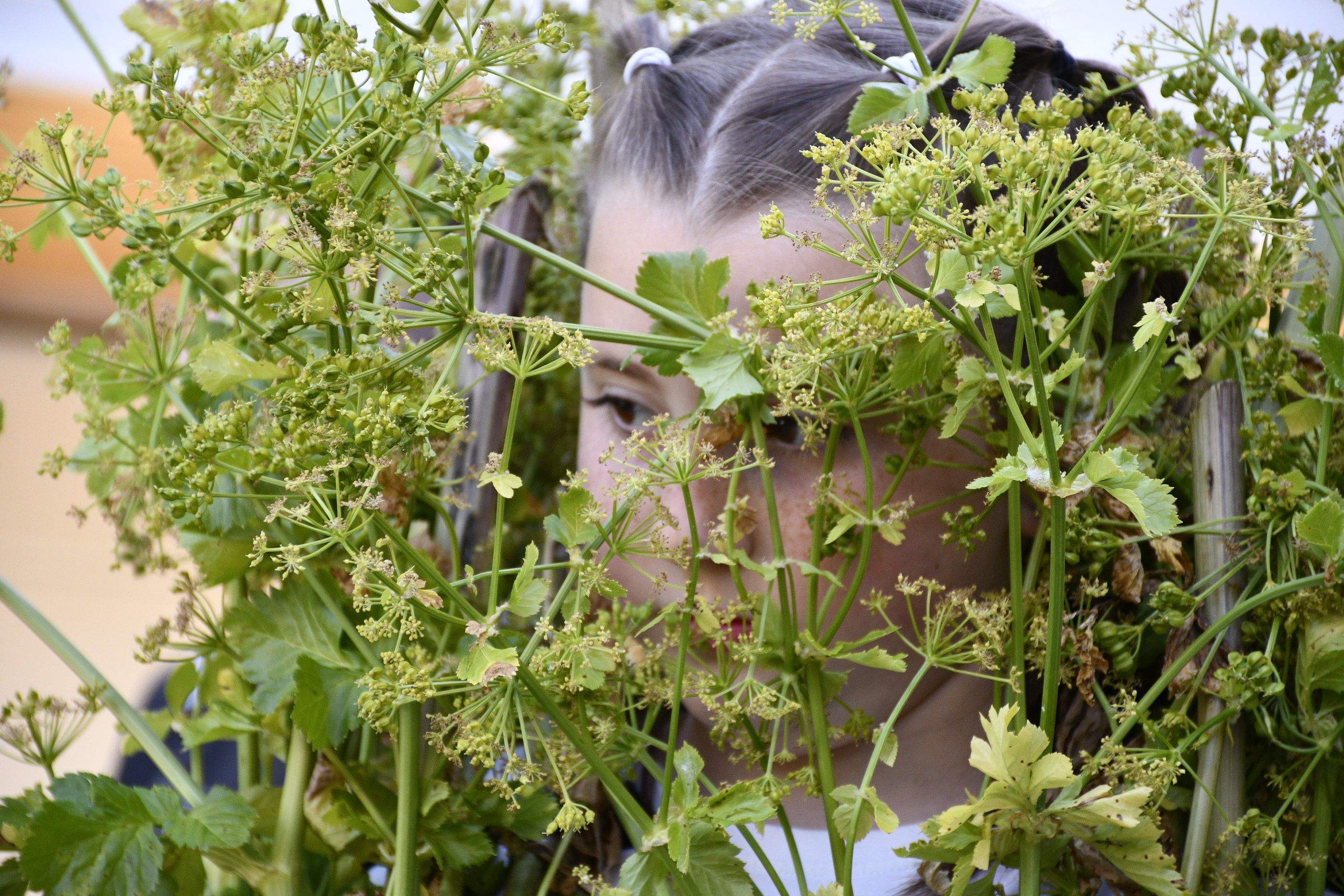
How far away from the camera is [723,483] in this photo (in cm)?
69

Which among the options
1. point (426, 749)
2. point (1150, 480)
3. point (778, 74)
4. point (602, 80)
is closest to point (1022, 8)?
point (778, 74)

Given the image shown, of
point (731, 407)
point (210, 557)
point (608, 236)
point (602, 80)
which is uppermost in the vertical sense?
point (602, 80)

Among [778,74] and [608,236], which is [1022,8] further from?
[608,236]

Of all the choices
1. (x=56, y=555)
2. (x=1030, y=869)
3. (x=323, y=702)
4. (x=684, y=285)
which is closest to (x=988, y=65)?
(x=684, y=285)

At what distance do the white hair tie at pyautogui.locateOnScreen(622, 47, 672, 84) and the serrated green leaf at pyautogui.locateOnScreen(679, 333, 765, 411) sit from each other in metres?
0.33

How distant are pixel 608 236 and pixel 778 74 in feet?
0.54

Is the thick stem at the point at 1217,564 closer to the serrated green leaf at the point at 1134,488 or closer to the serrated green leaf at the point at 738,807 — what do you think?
the serrated green leaf at the point at 1134,488

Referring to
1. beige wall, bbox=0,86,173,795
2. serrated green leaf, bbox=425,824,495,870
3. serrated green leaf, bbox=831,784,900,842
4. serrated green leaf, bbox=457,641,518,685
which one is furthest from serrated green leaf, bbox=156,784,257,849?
beige wall, bbox=0,86,173,795

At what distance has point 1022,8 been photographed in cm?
76

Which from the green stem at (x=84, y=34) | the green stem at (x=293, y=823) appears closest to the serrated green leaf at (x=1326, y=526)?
the green stem at (x=293, y=823)

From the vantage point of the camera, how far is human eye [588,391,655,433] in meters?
0.76

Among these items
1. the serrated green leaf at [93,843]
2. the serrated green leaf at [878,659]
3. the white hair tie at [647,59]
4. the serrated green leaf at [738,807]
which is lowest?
the serrated green leaf at [93,843]

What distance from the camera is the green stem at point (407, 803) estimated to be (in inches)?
22.4

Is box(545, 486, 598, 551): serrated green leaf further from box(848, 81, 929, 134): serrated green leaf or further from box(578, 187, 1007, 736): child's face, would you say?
box(848, 81, 929, 134): serrated green leaf
